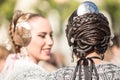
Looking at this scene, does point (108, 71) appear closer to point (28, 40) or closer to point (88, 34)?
point (88, 34)

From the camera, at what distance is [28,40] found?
7.02 m

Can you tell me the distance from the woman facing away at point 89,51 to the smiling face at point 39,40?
1206 millimetres

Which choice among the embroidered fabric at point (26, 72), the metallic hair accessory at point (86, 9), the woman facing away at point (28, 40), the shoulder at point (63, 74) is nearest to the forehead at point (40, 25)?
the woman facing away at point (28, 40)

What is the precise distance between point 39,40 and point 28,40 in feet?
0.35

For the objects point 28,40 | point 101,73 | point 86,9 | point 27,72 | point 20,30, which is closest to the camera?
point 101,73

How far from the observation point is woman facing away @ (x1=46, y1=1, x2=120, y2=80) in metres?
5.74

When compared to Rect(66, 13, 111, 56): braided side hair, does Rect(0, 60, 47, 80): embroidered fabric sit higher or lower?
lower

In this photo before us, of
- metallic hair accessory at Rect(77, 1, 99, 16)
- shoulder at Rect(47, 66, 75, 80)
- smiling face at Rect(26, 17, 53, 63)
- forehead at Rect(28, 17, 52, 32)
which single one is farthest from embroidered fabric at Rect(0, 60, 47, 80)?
metallic hair accessory at Rect(77, 1, 99, 16)

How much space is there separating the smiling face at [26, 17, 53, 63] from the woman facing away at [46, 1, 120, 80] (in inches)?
47.5

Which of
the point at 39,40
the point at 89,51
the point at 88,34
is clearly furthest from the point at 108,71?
the point at 39,40

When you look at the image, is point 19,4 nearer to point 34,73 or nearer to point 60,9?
point 60,9

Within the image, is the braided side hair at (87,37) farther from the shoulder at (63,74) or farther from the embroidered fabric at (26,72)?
the embroidered fabric at (26,72)

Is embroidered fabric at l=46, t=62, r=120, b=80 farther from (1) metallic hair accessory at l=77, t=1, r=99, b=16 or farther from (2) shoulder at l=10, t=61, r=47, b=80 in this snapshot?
(2) shoulder at l=10, t=61, r=47, b=80

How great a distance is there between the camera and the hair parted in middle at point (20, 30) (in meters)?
7.04
